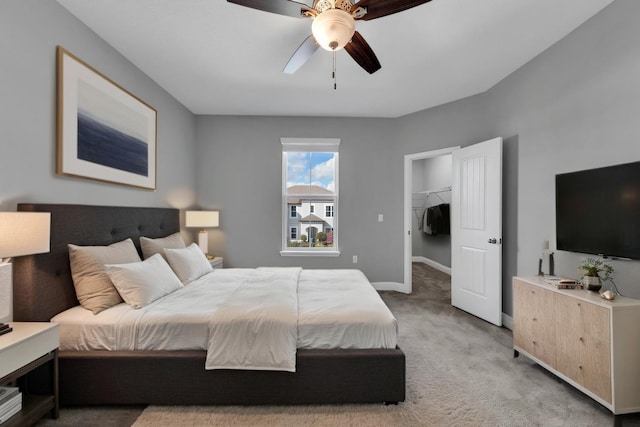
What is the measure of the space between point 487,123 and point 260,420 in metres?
3.73

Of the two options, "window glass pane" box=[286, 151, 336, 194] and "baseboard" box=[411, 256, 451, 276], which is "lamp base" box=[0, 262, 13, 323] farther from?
"baseboard" box=[411, 256, 451, 276]

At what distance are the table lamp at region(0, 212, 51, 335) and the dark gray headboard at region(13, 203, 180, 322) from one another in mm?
243

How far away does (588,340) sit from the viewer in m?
1.74

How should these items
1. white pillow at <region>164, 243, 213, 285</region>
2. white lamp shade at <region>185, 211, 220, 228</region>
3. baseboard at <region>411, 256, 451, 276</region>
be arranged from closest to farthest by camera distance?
1. white pillow at <region>164, 243, 213, 285</region>
2. white lamp shade at <region>185, 211, 220, 228</region>
3. baseboard at <region>411, 256, 451, 276</region>

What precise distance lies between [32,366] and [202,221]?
2.34 meters

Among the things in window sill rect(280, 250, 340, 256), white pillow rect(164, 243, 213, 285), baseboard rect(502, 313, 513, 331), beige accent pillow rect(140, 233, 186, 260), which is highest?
beige accent pillow rect(140, 233, 186, 260)

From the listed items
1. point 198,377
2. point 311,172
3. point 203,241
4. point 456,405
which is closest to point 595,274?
point 456,405

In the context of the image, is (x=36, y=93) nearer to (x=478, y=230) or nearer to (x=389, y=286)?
(x=478, y=230)

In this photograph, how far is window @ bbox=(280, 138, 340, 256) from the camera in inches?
170

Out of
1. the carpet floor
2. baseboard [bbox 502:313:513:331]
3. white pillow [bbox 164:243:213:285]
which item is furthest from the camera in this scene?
baseboard [bbox 502:313:513:331]

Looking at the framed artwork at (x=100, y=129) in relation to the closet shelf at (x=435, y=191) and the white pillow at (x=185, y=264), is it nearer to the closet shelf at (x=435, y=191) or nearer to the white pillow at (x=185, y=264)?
the white pillow at (x=185, y=264)

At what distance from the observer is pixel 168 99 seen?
11.2 feet

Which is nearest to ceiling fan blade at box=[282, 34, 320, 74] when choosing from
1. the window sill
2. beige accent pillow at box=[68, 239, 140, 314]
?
beige accent pillow at box=[68, 239, 140, 314]

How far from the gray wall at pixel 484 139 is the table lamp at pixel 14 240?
8.91 ft
